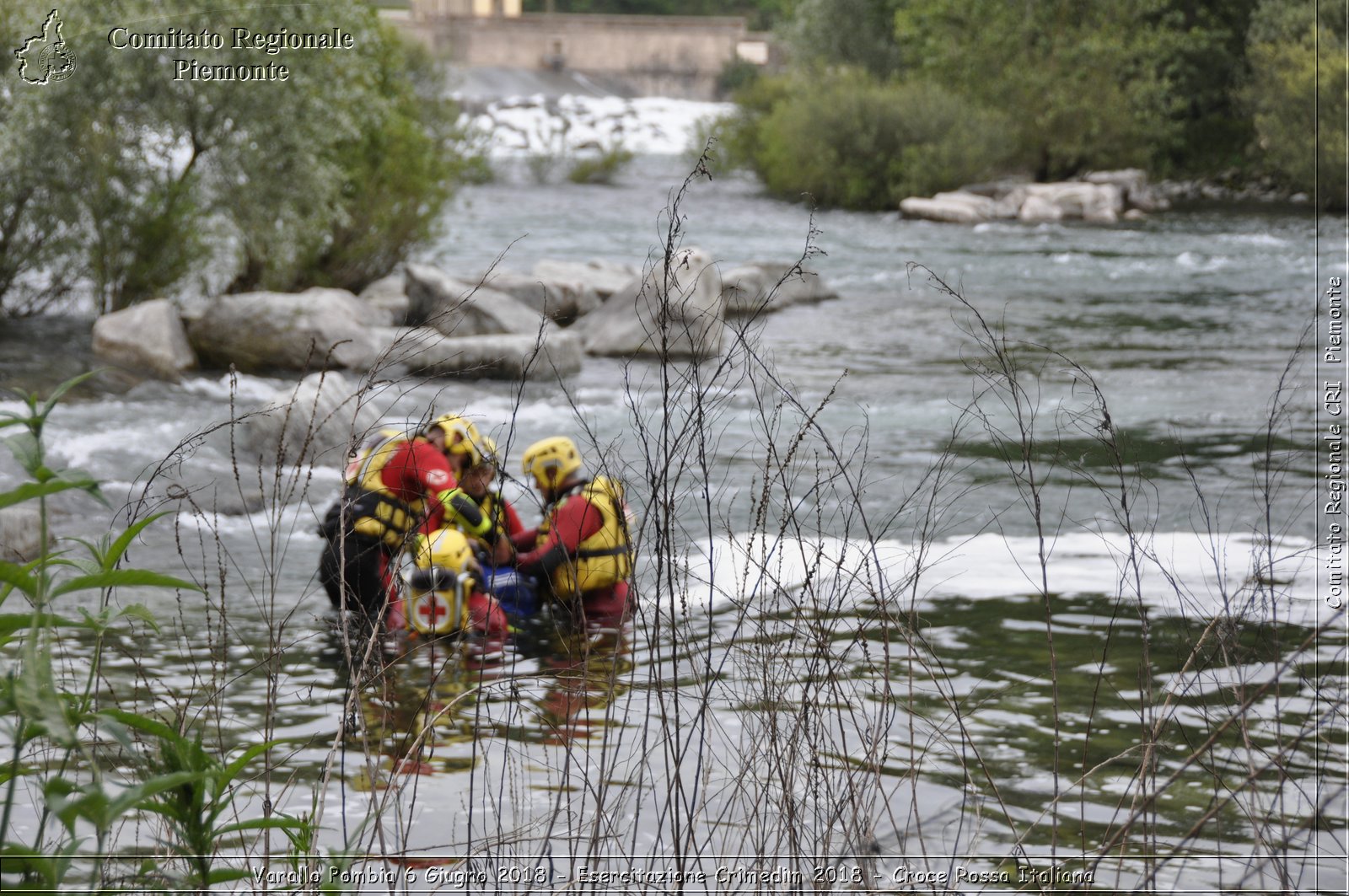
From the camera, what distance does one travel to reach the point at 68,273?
14680 mm

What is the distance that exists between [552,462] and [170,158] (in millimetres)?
9367

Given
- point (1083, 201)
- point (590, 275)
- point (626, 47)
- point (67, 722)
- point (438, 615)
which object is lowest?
point (438, 615)

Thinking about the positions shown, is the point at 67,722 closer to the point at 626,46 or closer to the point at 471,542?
the point at 471,542

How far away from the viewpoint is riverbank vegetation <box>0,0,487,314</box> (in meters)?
13.0

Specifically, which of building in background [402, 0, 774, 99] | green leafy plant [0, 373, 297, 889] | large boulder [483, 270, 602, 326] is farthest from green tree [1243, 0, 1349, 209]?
green leafy plant [0, 373, 297, 889]

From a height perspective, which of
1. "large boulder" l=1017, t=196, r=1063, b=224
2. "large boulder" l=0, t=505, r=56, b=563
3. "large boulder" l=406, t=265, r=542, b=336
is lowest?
"large boulder" l=0, t=505, r=56, b=563

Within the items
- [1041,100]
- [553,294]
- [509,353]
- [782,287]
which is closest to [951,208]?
[1041,100]

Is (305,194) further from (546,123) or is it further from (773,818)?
(546,123)

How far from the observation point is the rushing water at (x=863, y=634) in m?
2.86

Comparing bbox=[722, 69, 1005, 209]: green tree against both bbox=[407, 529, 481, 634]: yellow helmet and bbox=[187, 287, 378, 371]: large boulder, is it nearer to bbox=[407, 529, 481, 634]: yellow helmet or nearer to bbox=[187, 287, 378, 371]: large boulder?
bbox=[187, 287, 378, 371]: large boulder

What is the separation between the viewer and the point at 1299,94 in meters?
27.3

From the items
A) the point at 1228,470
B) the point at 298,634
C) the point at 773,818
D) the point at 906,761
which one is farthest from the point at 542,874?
the point at 1228,470

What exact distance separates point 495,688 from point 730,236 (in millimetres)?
19152

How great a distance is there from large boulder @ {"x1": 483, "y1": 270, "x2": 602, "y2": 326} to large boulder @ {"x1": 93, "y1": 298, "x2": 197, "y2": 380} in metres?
4.09
